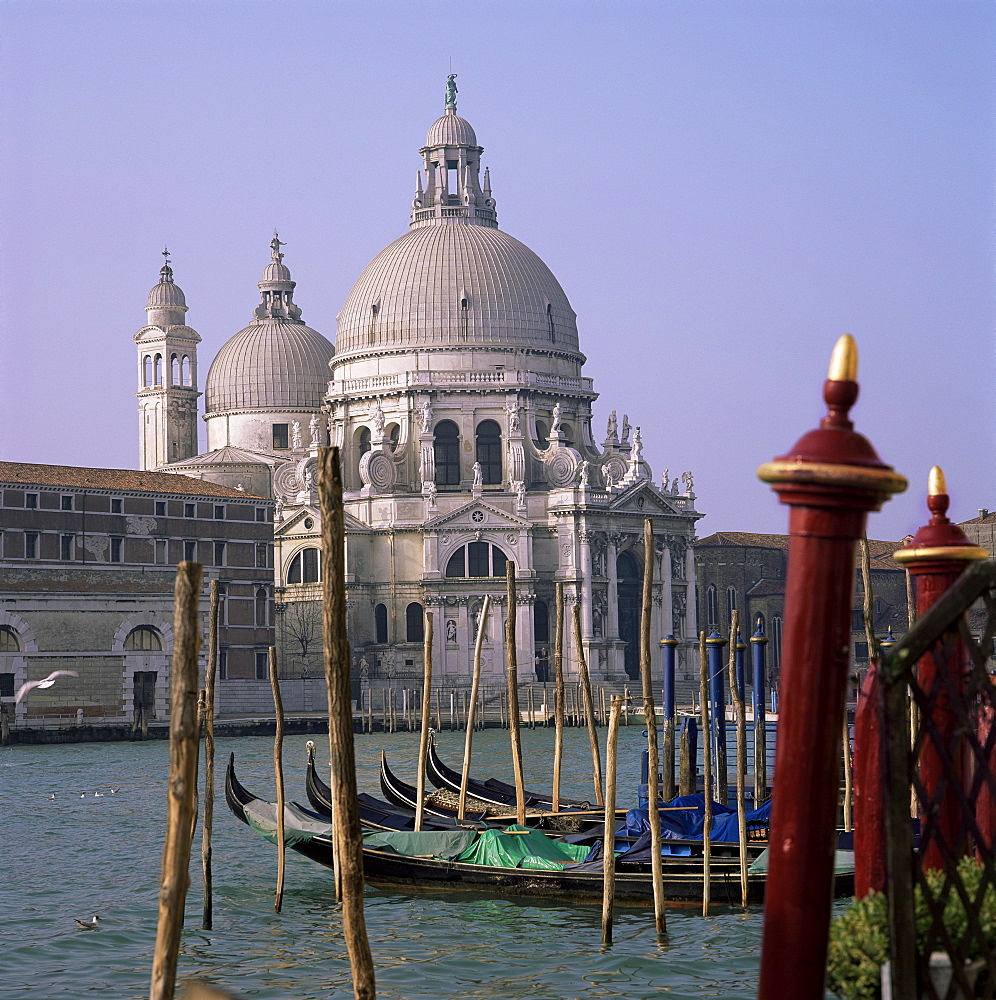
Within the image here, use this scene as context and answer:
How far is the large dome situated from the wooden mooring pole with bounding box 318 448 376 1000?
142 feet

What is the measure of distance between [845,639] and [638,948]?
809 cm

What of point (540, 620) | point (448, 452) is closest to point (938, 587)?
point (540, 620)

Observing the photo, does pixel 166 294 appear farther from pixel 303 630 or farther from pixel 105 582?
pixel 105 582

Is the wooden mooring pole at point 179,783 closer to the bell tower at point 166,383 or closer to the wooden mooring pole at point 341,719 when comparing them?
the wooden mooring pole at point 341,719

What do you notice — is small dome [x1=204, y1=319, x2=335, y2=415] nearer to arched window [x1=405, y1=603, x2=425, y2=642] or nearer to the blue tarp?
arched window [x1=405, y1=603, x2=425, y2=642]

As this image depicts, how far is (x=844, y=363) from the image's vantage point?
3643mm

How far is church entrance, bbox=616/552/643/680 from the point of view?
48.8 metres

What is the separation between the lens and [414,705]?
43.9 meters

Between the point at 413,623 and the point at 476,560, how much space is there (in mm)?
2503

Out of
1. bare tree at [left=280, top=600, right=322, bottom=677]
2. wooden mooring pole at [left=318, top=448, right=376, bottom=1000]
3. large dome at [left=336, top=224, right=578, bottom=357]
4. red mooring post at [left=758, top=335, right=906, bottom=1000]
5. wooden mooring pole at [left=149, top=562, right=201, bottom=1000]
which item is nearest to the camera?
red mooring post at [left=758, top=335, right=906, bottom=1000]

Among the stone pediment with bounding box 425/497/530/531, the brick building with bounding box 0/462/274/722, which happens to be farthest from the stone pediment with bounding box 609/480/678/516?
the brick building with bounding box 0/462/274/722

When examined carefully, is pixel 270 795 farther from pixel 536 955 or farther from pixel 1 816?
pixel 536 955

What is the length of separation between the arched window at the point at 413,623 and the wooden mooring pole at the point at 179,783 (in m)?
39.6

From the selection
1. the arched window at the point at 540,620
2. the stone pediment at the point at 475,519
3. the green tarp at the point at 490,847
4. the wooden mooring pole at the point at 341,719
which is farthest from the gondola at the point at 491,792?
the arched window at the point at 540,620
